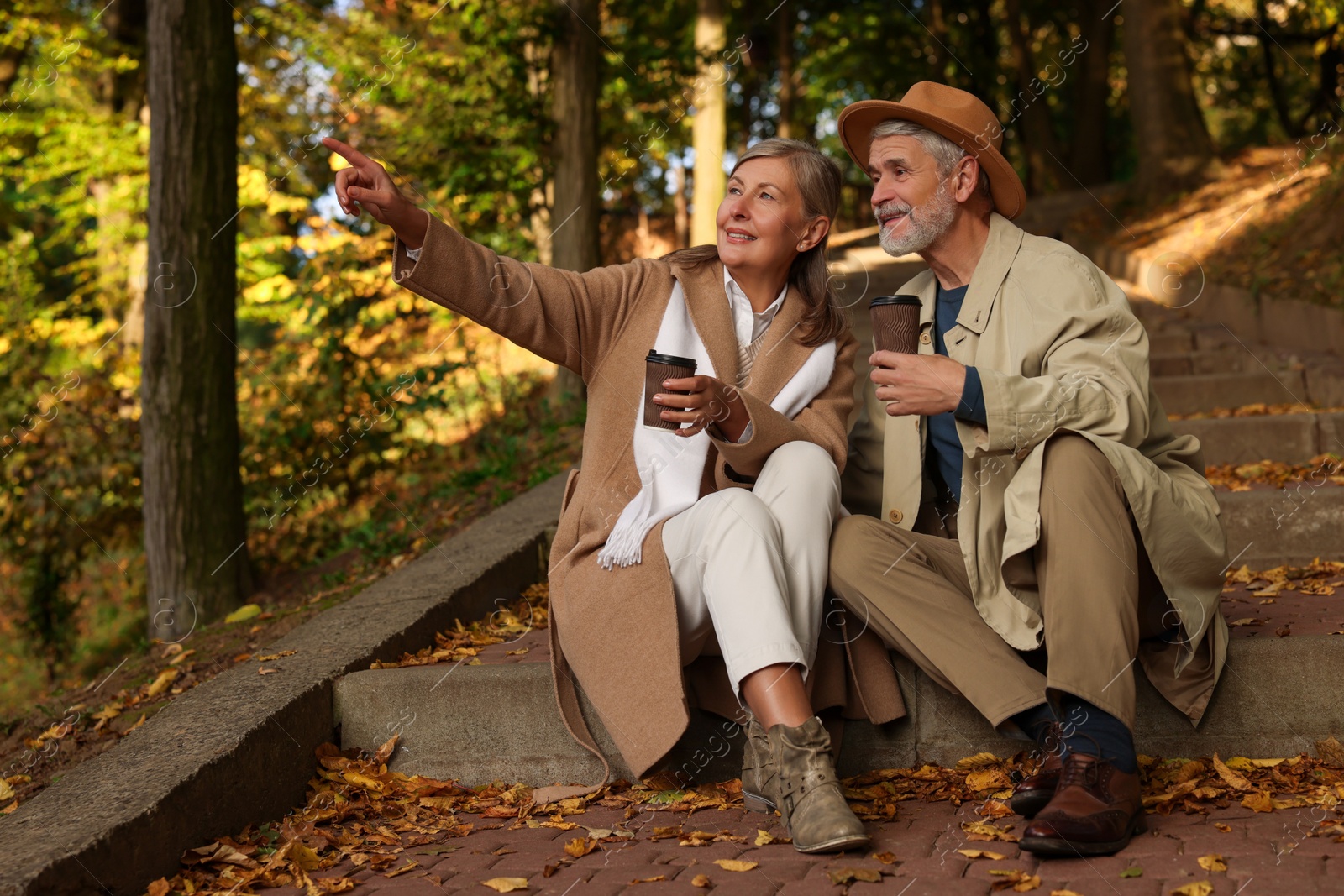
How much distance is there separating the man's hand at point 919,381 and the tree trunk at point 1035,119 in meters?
15.5

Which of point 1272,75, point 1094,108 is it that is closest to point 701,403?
point 1094,108

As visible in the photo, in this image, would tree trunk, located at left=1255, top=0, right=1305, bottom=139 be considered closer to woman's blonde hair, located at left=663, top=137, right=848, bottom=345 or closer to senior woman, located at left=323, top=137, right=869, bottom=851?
woman's blonde hair, located at left=663, top=137, right=848, bottom=345

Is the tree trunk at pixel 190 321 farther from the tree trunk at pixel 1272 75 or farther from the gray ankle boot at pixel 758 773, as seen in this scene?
the tree trunk at pixel 1272 75

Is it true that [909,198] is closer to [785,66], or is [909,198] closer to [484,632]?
[484,632]

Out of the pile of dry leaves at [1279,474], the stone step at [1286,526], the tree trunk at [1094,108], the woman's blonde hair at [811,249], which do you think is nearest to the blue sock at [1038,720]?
the woman's blonde hair at [811,249]

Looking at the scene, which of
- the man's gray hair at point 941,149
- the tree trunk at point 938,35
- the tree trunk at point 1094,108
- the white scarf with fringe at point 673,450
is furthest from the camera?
the tree trunk at point 938,35

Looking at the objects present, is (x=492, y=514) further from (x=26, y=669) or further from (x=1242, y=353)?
(x=26, y=669)

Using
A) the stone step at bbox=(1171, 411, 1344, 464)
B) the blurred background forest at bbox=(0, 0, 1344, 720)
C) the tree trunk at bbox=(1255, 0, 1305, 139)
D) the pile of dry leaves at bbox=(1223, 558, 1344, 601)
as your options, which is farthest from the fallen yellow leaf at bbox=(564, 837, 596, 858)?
the tree trunk at bbox=(1255, 0, 1305, 139)

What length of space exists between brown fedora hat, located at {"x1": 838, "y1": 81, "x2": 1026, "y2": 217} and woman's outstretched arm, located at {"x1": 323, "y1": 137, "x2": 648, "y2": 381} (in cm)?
76

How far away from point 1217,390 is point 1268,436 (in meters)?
1.05

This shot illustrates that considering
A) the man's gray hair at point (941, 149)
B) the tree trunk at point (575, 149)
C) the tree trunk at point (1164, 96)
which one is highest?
the tree trunk at point (1164, 96)

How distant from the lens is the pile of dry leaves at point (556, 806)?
101 inches

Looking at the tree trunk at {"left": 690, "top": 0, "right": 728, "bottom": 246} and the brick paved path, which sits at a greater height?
the tree trunk at {"left": 690, "top": 0, "right": 728, "bottom": 246}

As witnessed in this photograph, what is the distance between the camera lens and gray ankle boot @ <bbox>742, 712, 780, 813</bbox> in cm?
266
